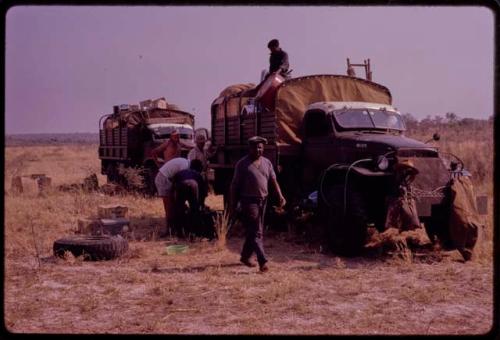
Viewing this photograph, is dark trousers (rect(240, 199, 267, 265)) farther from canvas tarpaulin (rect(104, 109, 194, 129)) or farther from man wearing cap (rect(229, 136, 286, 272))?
canvas tarpaulin (rect(104, 109, 194, 129))

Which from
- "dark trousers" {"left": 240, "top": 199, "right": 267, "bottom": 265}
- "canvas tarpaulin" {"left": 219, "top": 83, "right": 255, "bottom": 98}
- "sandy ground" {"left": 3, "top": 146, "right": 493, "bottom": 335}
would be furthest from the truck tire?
"canvas tarpaulin" {"left": 219, "top": 83, "right": 255, "bottom": 98}

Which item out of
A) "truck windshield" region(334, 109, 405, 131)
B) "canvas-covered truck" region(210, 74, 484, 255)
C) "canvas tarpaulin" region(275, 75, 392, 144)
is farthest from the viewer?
"canvas tarpaulin" region(275, 75, 392, 144)

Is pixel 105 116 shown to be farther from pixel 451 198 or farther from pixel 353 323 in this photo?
pixel 353 323

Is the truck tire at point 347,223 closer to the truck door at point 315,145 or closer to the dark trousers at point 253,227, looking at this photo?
the truck door at point 315,145

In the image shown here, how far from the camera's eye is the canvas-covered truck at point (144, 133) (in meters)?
17.6

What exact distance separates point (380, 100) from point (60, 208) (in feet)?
25.3

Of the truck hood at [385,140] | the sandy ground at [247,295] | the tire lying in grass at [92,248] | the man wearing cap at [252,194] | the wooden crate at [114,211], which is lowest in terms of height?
the sandy ground at [247,295]

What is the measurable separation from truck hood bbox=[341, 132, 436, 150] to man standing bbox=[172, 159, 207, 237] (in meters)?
2.62

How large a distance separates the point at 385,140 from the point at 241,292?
3.58 m

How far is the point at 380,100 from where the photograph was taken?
11.2 metres

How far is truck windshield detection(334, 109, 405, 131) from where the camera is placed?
982 cm

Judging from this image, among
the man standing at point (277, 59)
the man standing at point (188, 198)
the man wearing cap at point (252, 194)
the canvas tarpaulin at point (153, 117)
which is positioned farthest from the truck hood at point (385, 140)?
the canvas tarpaulin at point (153, 117)

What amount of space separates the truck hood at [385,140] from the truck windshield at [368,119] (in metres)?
0.29

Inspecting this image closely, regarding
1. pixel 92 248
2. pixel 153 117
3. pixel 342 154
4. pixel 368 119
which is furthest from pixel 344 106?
pixel 153 117
